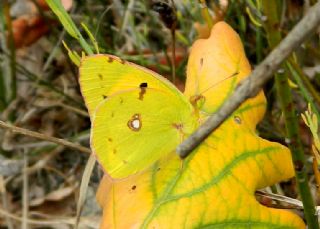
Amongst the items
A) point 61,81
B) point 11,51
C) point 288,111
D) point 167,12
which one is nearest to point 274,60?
point 288,111

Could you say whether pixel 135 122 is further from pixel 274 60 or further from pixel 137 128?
pixel 274 60

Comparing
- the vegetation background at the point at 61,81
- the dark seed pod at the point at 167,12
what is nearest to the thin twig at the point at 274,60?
the dark seed pod at the point at 167,12

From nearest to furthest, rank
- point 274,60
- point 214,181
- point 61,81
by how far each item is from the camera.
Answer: point 274,60, point 214,181, point 61,81

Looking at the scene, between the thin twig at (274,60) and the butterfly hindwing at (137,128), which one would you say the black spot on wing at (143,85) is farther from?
the thin twig at (274,60)

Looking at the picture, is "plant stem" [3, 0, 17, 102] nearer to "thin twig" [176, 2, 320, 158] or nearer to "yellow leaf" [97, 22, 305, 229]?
"yellow leaf" [97, 22, 305, 229]

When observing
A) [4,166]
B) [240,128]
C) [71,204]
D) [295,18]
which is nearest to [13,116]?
[4,166]

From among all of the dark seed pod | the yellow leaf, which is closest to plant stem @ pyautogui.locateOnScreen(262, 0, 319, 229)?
the yellow leaf
